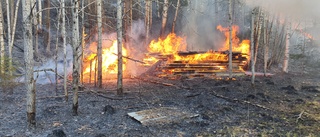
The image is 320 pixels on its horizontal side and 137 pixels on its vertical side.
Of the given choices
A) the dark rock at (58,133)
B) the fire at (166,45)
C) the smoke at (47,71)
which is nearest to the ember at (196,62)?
the fire at (166,45)

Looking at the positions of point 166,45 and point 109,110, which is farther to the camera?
point 166,45

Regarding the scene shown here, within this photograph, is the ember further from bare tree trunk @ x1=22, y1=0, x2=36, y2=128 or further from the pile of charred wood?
bare tree trunk @ x1=22, y1=0, x2=36, y2=128

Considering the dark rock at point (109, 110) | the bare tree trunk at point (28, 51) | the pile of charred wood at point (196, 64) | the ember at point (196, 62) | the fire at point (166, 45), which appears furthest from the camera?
the fire at point (166, 45)

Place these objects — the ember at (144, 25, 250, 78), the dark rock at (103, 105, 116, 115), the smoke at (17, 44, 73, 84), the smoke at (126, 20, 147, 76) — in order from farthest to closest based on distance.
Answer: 1. the smoke at (126, 20, 147, 76)
2. the ember at (144, 25, 250, 78)
3. the smoke at (17, 44, 73, 84)
4. the dark rock at (103, 105, 116, 115)

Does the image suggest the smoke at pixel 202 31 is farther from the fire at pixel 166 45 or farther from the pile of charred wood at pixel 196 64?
the pile of charred wood at pixel 196 64

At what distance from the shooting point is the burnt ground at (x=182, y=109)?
6.79 m

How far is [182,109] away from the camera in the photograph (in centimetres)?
905

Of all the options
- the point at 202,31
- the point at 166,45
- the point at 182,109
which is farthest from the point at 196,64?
the point at 202,31

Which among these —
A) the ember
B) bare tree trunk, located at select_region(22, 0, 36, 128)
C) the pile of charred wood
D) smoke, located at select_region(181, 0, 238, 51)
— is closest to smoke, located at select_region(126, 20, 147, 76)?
the ember

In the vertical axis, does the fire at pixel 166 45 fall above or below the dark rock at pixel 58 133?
above

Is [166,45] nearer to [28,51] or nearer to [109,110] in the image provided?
[109,110]

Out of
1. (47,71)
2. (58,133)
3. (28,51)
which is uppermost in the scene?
(28,51)

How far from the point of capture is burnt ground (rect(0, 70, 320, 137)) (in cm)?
679

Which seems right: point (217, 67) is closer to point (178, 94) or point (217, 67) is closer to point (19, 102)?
point (178, 94)
